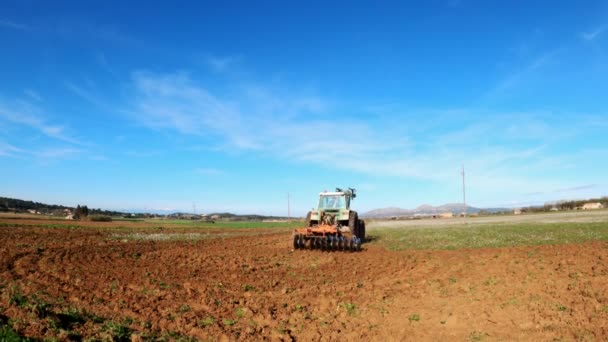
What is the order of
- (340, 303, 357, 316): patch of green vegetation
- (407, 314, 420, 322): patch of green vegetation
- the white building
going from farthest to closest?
1. the white building
2. (340, 303, 357, 316): patch of green vegetation
3. (407, 314, 420, 322): patch of green vegetation

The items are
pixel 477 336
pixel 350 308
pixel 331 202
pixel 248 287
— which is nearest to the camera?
pixel 477 336

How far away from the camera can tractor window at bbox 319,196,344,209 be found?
23344mm

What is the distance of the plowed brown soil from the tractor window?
790 centimetres

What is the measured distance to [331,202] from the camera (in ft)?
77.2

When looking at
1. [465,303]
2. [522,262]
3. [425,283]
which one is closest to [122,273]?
[425,283]

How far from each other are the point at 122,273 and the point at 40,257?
5.43 meters

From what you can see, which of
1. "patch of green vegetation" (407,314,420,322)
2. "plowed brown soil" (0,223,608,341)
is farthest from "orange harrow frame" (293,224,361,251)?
"patch of green vegetation" (407,314,420,322)

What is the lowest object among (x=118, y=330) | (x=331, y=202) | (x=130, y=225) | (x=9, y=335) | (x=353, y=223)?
(x=130, y=225)

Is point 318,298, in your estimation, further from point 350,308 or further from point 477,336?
point 477,336

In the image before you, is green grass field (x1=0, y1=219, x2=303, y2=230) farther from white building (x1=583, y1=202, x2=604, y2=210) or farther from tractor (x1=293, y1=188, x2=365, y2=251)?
white building (x1=583, y1=202, x2=604, y2=210)

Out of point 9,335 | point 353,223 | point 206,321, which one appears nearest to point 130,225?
point 353,223

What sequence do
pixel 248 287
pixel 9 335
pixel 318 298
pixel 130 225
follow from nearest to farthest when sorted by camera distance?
pixel 9 335, pixel 318 298, pixel 248 287, pixel 130 225

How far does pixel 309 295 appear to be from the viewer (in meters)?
10.5

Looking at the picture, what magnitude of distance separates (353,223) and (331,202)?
233cm
